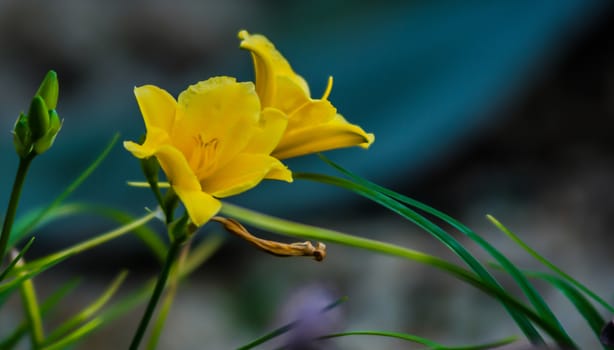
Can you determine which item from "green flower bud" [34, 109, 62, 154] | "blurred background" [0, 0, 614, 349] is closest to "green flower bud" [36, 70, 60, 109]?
"green flower bud" [34, 109, 62, 154]

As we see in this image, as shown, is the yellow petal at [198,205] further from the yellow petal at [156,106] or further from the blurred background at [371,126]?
the blurred background at [371,126]

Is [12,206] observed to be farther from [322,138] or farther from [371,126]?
[371,126]

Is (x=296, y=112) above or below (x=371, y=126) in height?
below

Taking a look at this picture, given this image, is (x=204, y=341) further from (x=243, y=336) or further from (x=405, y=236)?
(x=405, y=236)

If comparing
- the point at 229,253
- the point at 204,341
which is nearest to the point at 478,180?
the point at 229,253

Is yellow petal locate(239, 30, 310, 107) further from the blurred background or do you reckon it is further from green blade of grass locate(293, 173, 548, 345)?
the blurred background

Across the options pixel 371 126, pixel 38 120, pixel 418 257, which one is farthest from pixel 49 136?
pixel 371 126

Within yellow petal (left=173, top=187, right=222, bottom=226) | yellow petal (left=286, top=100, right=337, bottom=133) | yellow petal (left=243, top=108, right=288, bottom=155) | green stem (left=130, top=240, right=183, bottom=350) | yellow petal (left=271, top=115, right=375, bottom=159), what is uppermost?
yellow petal (left=286, top=100, right=337, bottom=133)
